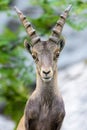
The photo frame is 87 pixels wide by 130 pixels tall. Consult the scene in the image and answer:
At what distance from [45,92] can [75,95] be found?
6585mm

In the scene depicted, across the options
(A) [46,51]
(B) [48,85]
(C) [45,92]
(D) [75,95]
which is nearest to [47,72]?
(A) [46,51]

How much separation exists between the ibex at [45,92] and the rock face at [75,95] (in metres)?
3.13

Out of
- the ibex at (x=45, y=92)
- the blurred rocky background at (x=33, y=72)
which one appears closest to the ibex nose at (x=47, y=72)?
the ibex at (x=45, y=92)

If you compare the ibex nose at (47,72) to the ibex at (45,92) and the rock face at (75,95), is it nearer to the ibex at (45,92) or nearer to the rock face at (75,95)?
the ibex at (45,92)

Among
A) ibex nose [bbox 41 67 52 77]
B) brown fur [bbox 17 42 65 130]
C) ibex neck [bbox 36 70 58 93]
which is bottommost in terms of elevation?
brown fur [bbox 17 42 65 130]

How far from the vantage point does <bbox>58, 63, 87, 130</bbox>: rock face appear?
14387 mm

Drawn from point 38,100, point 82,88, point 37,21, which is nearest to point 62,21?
point 38,100

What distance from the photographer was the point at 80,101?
16188mm

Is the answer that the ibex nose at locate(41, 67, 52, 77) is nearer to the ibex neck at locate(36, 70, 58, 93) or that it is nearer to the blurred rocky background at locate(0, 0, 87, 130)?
the ibex neck at locate(36, 70, 58, 93)

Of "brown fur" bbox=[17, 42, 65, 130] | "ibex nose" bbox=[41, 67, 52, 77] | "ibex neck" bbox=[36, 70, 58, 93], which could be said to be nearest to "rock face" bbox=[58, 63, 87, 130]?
"brown fur" bbox=[17, 42, 65, 130]

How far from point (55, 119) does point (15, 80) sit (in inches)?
207

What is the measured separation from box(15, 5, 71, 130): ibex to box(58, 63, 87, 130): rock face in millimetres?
3126

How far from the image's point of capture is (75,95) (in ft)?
56.3

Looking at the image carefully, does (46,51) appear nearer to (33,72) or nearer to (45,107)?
(45,107)
